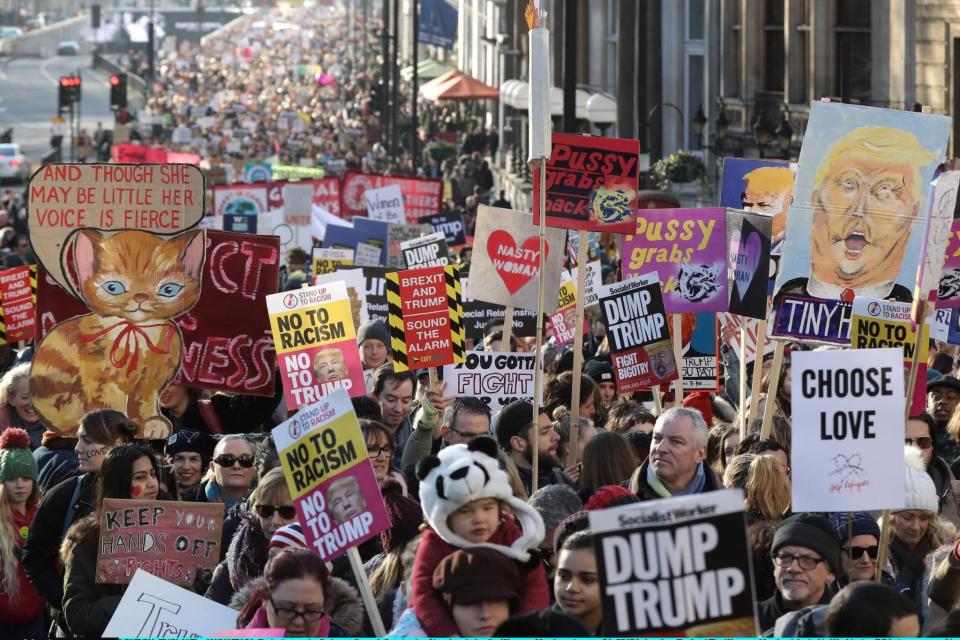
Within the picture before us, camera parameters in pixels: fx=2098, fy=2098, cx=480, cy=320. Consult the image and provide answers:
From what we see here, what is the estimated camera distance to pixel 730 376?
13.8 metres

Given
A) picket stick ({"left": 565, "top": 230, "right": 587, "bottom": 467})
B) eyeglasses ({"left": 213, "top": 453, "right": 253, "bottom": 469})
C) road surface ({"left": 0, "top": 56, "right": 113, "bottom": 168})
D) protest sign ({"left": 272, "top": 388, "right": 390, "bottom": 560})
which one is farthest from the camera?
road surface ({"left": 0, "top": 56, "right": 113, "bottom": 168})

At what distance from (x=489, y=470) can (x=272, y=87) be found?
8335 cm

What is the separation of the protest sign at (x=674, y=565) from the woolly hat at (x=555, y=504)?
2313 mm

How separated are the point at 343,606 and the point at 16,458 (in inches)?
112

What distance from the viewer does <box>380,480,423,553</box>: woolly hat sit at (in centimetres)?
788

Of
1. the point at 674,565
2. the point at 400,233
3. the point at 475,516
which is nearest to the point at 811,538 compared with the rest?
the point at 475,516

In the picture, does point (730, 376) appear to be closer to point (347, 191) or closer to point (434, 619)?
point (434, 619)

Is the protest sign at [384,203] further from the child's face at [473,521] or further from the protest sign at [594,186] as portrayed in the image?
the child's face at [473,521]

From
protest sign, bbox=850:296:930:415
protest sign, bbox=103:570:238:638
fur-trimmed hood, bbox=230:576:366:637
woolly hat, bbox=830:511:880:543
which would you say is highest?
protest sign, bbox=850:296:930:415

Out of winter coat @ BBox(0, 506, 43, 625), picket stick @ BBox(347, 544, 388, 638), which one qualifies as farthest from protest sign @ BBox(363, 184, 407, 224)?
picket stick @ BBox(347, 544, 388, 638)

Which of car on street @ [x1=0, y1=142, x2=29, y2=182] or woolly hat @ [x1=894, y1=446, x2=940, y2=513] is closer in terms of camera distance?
woolly hat @ [x1=894, y1=446, x2=940, y2=513]

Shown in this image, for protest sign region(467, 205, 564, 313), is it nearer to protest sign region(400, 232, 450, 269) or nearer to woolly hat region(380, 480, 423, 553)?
protest sign region(400, 232, 450, 269)

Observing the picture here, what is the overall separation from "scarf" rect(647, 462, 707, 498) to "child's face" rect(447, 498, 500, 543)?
1.66 m

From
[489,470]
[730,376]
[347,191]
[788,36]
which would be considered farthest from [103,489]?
[788,36]
